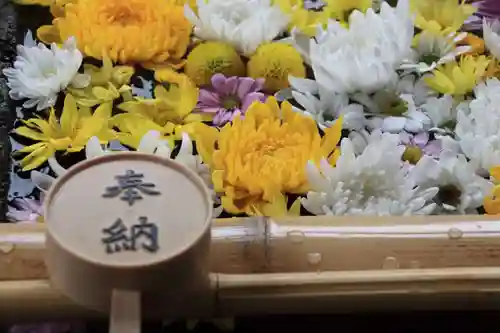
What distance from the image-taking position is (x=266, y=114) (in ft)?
3.07

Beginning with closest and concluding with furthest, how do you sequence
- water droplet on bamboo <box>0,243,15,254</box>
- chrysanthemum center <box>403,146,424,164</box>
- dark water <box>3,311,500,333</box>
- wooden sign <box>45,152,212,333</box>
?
wooden sign <box>45,152,212,333</box>, water droplet on bamboo <box>0,243,15,254</box>, dark water <box>3,311,500,333</box>, chrysanthemum center <box>403,146,424,164</box>

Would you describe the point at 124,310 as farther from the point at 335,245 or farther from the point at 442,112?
the point at 442,112

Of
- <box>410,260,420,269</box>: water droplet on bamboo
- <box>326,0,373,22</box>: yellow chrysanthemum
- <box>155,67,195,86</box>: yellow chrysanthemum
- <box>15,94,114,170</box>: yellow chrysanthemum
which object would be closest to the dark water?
<box>410,260,420,269</box>: water droplet on bamboo

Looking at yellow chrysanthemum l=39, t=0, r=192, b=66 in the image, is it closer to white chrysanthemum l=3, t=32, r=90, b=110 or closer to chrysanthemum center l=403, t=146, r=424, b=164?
white chrysanthemum l=3, t=32, r=90, b=110

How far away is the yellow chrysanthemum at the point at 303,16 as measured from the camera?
1.07 meters

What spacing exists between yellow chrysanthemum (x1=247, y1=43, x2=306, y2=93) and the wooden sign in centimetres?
36

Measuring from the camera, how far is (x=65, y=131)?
950 mm

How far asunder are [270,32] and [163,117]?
18cm

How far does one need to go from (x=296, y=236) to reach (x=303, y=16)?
42cm

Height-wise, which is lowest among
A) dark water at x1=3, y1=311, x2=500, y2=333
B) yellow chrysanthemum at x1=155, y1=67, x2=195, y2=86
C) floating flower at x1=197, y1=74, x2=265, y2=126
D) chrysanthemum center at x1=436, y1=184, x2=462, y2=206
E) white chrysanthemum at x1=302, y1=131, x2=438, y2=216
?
dark water at x1=3, y1=311, x2=500, y2=333

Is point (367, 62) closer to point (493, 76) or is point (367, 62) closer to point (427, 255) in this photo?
point (493, 76)

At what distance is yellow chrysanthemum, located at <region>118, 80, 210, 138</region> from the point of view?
3.17 ft

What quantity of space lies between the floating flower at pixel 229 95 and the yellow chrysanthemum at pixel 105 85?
0.30ft

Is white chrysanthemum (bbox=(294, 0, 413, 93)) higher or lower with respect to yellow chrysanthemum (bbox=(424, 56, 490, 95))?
higher
